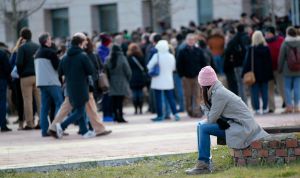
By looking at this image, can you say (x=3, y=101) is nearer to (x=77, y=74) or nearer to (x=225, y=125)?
(x=77, y=74)

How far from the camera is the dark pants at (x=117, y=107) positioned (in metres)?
20.5

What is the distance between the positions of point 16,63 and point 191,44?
427cm

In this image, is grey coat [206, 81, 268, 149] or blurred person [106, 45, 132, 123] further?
blurred person [106, 45, 132, 123]

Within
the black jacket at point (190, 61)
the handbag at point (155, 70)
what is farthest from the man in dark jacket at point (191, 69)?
the handbag at point (155, 70)

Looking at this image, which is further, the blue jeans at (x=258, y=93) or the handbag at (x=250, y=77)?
the blue jeans at (x=258, y=93)

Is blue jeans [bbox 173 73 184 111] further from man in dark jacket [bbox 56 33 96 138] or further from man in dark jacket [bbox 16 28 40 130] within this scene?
man in dark jacket [bbox 56 33 96 138]

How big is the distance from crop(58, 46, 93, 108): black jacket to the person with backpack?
525 centimetres

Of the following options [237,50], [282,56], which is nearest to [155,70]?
[237,50]

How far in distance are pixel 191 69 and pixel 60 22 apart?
25138 millimetres

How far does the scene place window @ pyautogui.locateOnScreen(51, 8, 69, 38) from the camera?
44.3 metres

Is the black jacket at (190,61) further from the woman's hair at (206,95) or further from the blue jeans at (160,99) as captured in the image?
the woman's hair at (206,95)

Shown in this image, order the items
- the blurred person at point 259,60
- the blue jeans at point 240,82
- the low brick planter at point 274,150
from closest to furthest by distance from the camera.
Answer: the low brick planter at point 274,150 → the blurred person at point 259,60 → the blue jeans at point 240,82

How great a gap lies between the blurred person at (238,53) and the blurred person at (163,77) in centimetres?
152

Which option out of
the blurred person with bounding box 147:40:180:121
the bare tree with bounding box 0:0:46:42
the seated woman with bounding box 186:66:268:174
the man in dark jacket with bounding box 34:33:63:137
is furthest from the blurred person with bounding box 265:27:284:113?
the seated woman with bounding box 186:66:268:174
